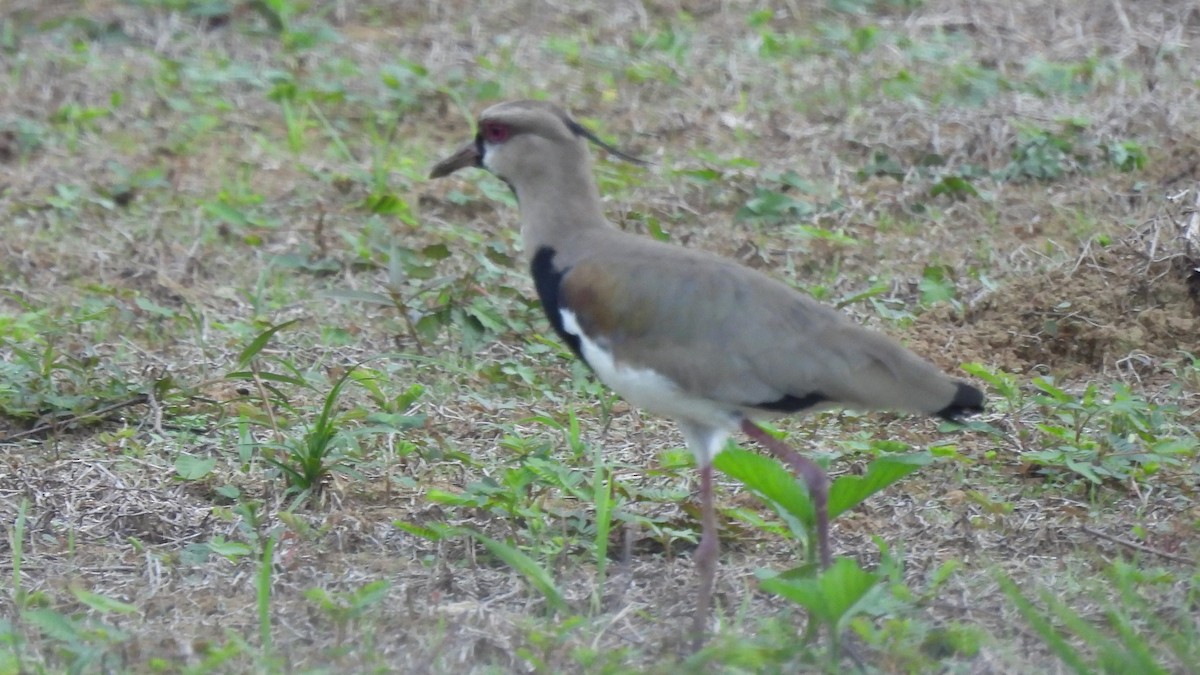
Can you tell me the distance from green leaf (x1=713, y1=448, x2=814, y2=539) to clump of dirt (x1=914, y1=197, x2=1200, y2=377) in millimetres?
1502

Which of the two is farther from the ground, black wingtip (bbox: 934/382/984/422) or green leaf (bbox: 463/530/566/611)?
black wingtip (bbox: 934/382/984/422)

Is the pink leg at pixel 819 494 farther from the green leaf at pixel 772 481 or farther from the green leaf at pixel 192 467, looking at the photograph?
the green leaf at pixel 192 467

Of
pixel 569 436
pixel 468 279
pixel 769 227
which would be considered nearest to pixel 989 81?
pixel 769 227

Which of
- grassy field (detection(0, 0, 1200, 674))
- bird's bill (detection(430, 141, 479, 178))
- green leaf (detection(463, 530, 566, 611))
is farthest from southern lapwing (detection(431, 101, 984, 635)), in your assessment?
bird's bill (detection(430, 141, 479, 178))

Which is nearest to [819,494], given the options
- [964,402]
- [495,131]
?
[964,402]

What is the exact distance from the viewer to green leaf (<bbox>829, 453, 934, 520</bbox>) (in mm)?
3670

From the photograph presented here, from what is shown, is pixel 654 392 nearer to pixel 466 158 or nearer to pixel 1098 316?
pixel 466 158

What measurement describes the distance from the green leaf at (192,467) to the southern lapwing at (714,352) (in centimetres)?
106

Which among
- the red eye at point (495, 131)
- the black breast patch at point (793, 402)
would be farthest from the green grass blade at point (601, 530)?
the red eye at point (495, 131)

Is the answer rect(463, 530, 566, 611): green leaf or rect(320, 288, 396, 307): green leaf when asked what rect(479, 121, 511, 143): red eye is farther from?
rect(463, 530, 566, 611): green leaf

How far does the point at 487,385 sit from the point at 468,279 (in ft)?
1.55

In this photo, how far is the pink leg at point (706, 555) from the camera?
12.2ft

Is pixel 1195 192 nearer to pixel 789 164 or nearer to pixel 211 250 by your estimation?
pixel 789 164

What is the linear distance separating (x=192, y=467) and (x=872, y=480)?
1901 millimetres
